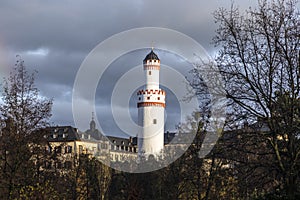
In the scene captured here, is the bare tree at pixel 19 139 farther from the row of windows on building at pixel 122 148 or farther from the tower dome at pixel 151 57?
the row of windows on building at pixel 122 148

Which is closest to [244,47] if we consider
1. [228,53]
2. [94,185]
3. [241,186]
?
[228,53]

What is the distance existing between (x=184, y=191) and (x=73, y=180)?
12.6 metres

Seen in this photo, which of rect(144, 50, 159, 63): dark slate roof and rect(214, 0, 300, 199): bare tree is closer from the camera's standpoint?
rect(214, 0, 300, 199): bare tree

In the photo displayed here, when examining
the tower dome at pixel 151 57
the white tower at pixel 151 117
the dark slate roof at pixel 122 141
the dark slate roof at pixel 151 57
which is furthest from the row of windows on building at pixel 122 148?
the dark slate roof at pixel 151 57

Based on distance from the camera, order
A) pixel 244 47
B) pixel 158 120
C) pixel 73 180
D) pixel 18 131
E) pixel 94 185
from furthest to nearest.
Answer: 1. pixel 158 120
2. pixel 94 185
3. pixel 73 180
4. pixel 18 131
5. pixel 244 47

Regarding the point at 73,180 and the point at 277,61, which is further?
the point at 73,180

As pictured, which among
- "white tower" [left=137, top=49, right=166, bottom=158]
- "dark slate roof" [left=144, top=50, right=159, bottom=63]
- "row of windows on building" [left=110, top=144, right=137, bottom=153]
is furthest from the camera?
"row of windows on building" [left=110, top=144, right=137, bottom=153]

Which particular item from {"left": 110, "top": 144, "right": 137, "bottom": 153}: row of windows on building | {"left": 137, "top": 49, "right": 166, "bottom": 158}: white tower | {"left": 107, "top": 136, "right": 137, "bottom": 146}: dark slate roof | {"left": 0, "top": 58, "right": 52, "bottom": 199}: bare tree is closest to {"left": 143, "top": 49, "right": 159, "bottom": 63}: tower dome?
{"left": 137, "top": 49, "right": 166, "bottom": 158}: white tower

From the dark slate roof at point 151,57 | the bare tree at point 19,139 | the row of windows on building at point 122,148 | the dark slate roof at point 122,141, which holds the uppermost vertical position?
the dark slate roof at point 151,57

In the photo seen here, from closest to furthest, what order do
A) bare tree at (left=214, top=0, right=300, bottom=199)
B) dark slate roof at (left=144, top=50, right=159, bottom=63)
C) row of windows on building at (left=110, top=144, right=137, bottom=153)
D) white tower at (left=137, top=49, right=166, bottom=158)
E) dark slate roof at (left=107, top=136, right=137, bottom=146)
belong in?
bare tree at (left=214, top=0, right=300, bottom=199), white tower at (left=137, top=49, right=166, bottom=158), dark slate roof at (left=144, top=50, right=159, bottom=63), row of windows on building at (left=110, top=144, right=137, bottom=153), dark slate roof at (left=107, top=136, right=137, bottom=146)

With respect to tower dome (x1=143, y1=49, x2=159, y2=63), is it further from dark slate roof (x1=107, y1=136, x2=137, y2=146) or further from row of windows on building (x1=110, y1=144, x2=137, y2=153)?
dark slate roof (x1=107, y1=136, x2=137, y2=146)

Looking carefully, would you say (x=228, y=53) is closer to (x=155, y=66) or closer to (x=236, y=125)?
(x=236, y=125)

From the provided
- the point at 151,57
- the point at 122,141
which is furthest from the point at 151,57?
the point at 122,141

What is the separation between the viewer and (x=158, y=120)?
4510 inches
